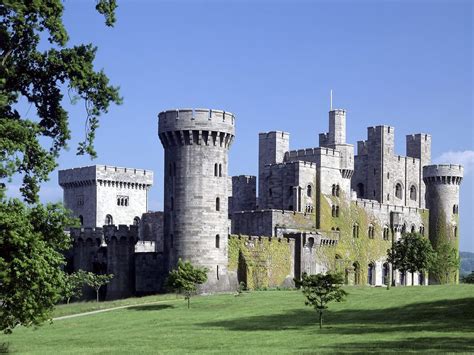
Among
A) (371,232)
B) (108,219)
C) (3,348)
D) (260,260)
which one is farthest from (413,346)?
(108,219)

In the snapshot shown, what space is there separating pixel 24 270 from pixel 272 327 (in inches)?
854

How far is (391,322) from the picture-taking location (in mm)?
50719

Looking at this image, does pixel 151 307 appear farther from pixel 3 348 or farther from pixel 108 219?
pixel 108 219

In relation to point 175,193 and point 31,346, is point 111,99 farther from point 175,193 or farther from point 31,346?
point 175,193

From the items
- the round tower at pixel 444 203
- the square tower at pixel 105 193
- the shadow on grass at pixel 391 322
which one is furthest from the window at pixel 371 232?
the shadow on grass at pixel 391 322

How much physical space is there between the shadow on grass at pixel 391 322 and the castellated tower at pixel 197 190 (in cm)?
1704

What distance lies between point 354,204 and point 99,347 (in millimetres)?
61758

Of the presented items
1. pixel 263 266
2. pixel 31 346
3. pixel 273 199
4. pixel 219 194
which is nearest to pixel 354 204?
pixel 273 199

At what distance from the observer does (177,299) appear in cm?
7181

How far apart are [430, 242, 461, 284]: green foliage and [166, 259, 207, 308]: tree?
141 ft

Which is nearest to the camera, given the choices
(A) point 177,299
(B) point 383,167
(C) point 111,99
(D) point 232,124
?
(C) point 111,99

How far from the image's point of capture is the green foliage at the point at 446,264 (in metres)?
107

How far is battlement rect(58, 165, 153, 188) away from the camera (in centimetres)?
10919

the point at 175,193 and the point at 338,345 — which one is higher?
the point at 175,193
